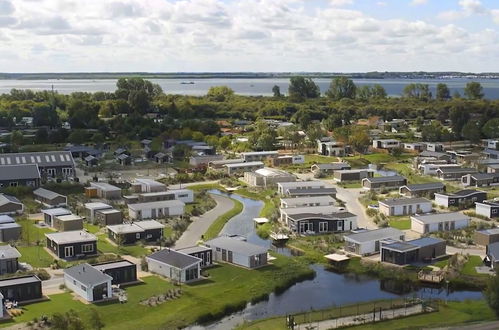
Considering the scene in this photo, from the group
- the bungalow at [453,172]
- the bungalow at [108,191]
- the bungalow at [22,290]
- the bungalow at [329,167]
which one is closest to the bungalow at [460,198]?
the bungalow at [453,172]

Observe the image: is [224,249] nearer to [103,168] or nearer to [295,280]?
[295,280]

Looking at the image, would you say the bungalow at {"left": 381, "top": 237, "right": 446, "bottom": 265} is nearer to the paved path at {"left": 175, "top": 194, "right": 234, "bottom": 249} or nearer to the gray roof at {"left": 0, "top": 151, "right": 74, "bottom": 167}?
the paved path at {"left": 175, "top": 194, "right": 234, "bottom": 249}

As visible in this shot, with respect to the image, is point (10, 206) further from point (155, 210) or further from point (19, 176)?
point (155, 210)

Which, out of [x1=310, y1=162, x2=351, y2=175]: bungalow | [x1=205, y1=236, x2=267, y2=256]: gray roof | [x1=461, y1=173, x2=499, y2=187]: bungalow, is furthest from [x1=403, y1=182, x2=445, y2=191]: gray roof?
[x1=205, y1=236, x2=267, y2=256]: gray roof

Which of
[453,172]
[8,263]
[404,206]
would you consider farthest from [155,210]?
[453,172]

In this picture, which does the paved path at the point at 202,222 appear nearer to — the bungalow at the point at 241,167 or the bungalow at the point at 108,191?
the bungalow at the point at 108,191

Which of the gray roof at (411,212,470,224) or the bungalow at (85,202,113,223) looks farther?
the bungalow at (85,202,113,223)

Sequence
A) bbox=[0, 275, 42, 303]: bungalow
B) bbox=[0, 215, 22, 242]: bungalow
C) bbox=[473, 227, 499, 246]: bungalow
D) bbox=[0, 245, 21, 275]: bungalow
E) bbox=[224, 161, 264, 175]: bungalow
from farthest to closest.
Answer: bbox=[224, 161, 264, 175]: bungalow → bbox=[0, 215, 22, 242]: bungalow → bbox=[473, 227, 499, 246]: bungalow → bbox=[0, 245, 21, 275]: bungalow → bbox=[0, 275, 42, 303]: bungalow

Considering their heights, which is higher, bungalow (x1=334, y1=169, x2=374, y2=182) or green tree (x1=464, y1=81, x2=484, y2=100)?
green tree (x1=464, y1=81, x2=484, y2=100)
